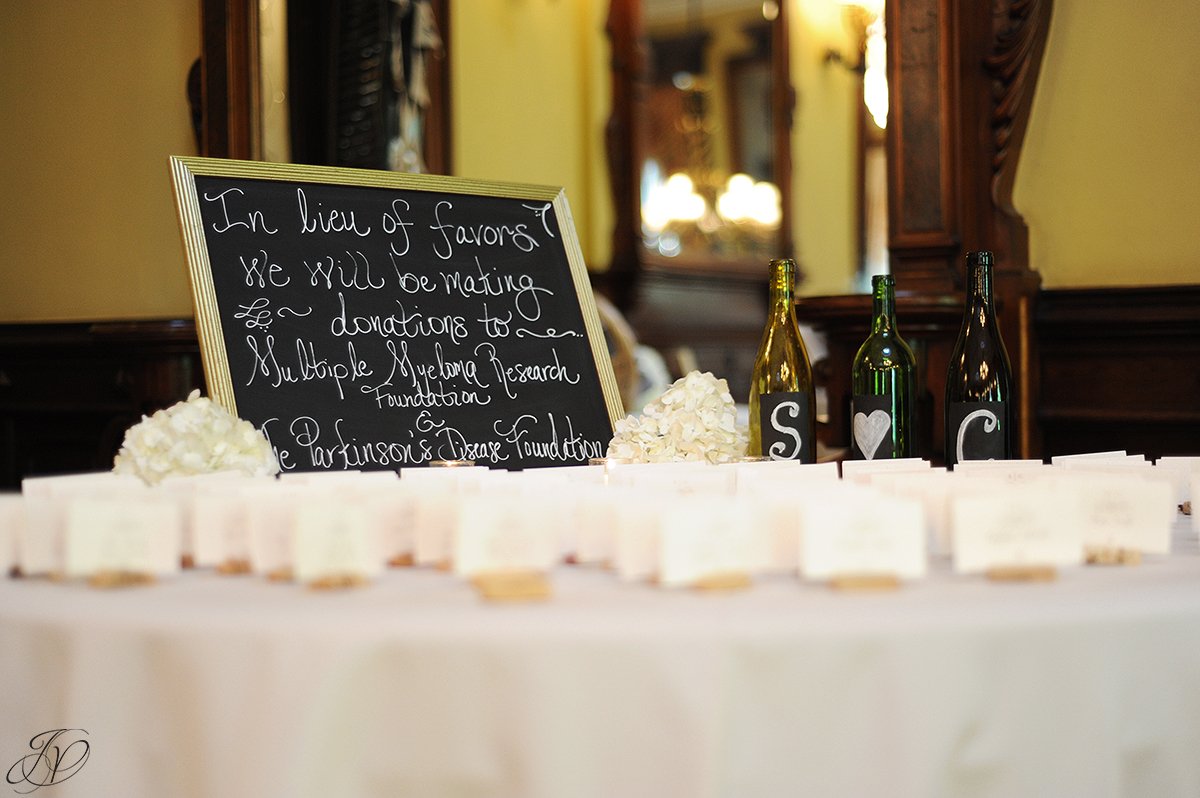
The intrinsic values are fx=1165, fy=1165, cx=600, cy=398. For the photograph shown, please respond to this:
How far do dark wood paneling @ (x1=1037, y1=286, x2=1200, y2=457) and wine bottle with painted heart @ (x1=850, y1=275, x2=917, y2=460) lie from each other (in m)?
0.84

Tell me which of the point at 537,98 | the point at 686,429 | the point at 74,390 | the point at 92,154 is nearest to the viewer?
the point at 686,429

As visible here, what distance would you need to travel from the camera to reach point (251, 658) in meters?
0.77

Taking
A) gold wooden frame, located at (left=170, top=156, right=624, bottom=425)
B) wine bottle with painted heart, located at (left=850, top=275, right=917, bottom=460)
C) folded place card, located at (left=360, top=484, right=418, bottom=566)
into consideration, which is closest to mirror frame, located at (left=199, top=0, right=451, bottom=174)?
gold wooden frame, located at (left=170, top=156, right=624, bottom=425)

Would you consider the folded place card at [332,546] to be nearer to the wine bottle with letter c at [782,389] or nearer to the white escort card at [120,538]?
the white escort card at [120,538]

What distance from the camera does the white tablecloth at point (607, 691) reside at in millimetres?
762

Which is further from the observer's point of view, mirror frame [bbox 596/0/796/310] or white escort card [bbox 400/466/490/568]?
mirror frame [bbox 596/0/796/310]

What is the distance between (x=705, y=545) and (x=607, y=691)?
0.14 metres

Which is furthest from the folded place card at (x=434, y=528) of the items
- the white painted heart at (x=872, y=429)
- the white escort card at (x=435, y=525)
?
the white painted heart at (x=872, y=429)

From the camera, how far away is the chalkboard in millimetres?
1647

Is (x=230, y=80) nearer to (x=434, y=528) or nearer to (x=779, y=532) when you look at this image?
(x=434, y=528)

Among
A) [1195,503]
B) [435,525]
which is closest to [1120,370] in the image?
[1195,503]

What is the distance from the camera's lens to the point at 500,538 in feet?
2.86

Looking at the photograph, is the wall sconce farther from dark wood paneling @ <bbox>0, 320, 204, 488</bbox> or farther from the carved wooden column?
dark wood paneling @ <bbox>0, 320, 204, 488</bbox>

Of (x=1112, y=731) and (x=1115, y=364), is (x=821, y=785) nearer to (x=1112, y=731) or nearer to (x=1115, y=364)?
(x=1112, y=731)
